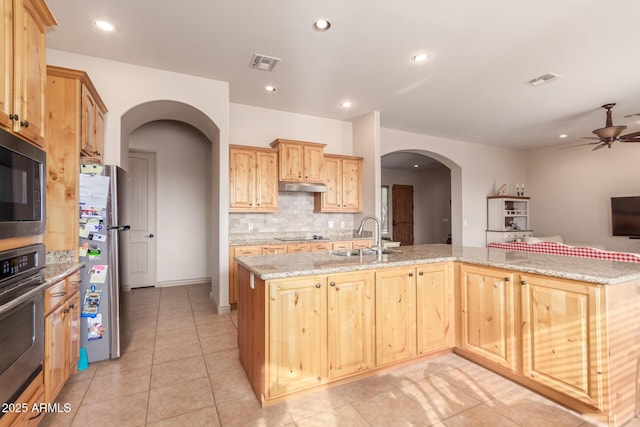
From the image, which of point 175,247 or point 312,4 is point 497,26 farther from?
point 175,247

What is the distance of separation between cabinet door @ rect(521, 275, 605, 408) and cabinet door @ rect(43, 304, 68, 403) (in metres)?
3.02

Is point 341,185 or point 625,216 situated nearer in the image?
point 341,185

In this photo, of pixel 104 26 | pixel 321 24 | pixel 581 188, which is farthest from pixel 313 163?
pixel 581 188

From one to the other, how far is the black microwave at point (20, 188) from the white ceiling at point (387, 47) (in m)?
1.56

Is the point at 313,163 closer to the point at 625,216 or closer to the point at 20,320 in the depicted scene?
the point at 20,320

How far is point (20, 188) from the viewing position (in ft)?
5.19

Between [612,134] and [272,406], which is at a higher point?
[612,134]

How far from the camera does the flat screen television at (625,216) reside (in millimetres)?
5992

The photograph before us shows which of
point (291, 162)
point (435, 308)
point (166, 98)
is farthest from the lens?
point (291, 162)

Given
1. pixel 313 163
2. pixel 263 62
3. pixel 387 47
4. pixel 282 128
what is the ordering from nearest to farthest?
1. pixel 387 47
2. pixel 263 62
3. pixel 313 163
4. pixel 282 128

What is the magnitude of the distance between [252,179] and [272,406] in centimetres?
303

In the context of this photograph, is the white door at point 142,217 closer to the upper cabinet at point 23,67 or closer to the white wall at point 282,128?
the white wall at point 282,128

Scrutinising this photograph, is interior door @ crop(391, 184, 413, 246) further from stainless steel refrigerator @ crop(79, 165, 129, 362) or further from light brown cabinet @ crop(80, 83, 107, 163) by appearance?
stainless steel refrigerator @ crop(79, 165, 129, 362)

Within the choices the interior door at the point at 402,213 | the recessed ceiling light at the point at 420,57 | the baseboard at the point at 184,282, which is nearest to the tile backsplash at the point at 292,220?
the baseboard at the point at 184,282
